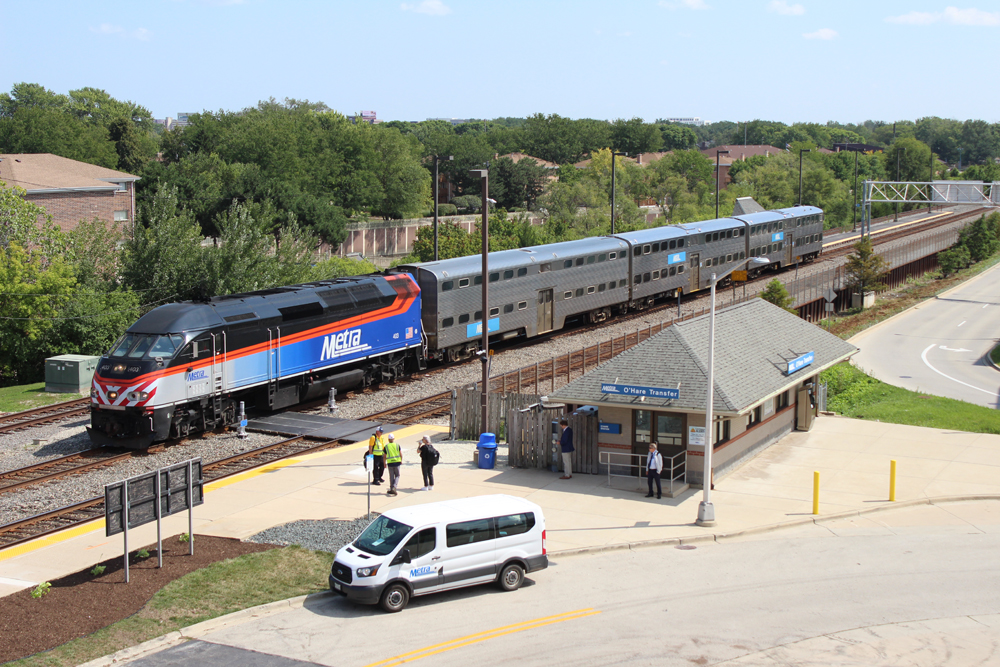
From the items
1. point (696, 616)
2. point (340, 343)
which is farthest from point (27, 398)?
point (696, 616)

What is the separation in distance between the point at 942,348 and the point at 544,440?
33765 mm

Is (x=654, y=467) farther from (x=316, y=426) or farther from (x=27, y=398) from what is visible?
(x=27, y=398)

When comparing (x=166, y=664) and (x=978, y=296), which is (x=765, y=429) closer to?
(x=166, y=664)

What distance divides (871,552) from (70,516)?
55.6 feet

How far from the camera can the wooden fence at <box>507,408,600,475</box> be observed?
2359 cm

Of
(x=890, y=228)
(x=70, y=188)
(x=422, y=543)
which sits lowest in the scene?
(x=422, y=543)

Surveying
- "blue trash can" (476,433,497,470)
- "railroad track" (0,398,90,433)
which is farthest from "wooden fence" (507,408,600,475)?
"railroad track" (0,398,90,433)

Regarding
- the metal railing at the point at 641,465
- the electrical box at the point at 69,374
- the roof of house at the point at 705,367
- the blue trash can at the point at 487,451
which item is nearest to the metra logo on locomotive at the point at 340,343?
the blue trash can at the point at 487,451

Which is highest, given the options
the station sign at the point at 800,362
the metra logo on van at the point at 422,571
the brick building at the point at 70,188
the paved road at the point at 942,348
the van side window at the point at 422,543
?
the brick building at the point at 70,188

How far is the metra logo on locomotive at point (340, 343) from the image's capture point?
102 feet

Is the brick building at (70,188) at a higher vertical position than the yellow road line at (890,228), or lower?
higher

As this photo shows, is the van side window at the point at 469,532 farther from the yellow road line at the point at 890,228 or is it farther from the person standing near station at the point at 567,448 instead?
the yellow road line at the point at 890,228

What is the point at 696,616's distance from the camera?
49.8ft

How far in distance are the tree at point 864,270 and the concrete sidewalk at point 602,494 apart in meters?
32.8
